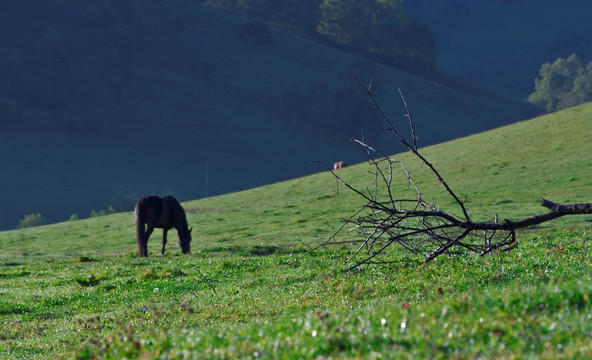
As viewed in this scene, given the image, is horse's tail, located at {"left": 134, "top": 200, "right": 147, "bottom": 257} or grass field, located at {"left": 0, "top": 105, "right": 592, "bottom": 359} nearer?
grass field, located at {"left": 0, "top": 105, "right": 592, "bottom": 359}

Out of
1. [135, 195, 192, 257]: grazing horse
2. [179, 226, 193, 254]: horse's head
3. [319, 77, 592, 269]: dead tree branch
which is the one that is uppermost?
[319, 77, 592, 269]: dead tree branch

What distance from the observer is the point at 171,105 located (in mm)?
127688

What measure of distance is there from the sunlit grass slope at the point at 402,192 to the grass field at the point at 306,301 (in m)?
0.34

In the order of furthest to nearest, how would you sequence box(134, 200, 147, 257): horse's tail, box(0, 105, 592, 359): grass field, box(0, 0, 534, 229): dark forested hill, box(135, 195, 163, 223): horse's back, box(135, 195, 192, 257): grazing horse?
box(0, 0, 534, 229): dark forested hill < box(135, 195, 192, 257): grazing horse < box(135, 195, 163, 223): horse's back < box(134, 200, 147, 257): horse's tail < box(0, 105, 592, 359): grass field

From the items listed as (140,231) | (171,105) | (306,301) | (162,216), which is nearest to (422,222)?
(306,301)

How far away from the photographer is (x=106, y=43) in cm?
13425

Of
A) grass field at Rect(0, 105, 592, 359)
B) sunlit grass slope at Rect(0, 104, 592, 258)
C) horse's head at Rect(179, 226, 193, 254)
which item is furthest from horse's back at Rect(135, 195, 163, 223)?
grass field at Rect(0, 105, 592, 359)

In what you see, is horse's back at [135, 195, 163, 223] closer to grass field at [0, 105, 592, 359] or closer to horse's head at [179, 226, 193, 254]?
horse's head at [179, 226, 193, 254]

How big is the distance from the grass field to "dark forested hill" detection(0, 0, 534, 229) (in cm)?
5910

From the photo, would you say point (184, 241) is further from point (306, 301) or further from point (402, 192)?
point (306, 301)

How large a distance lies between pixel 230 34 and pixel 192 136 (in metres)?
40.0

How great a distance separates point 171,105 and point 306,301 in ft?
387

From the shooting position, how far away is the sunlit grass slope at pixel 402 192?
38250mm

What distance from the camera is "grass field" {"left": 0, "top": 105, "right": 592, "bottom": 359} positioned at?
6422mm
